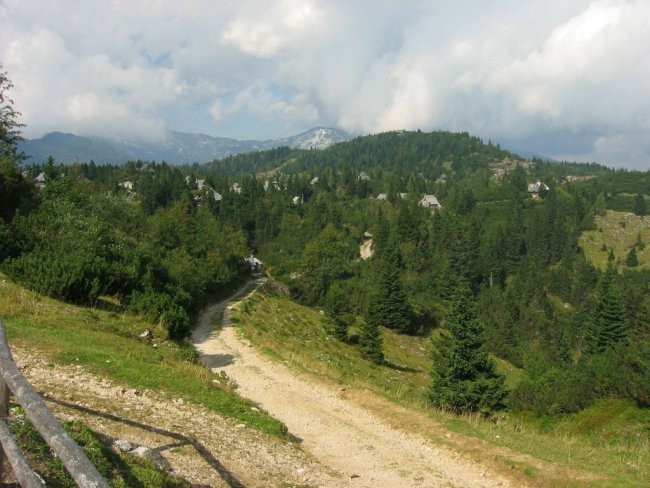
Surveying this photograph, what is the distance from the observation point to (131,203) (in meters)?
52.4

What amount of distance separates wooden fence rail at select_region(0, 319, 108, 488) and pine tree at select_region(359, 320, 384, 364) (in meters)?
42.6

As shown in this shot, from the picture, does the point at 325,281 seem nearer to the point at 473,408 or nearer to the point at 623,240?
the point at 473,408

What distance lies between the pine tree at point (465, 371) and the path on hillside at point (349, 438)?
8400 millimetres

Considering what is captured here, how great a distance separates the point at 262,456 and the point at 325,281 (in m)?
79.8

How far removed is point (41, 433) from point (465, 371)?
2531cm

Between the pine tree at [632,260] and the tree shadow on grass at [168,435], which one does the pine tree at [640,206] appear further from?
the tree shadow on grass at [168,435]

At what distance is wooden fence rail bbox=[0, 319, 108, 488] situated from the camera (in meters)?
3.20

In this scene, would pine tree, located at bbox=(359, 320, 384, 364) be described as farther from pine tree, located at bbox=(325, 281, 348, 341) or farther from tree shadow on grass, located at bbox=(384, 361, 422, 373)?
pine tree, located at bbox=(325, 281, 348, 341)

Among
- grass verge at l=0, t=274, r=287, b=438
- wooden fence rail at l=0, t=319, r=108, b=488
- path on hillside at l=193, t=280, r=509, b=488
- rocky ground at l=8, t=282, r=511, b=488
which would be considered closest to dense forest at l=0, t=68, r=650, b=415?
grass verge at l=0, t=274, r=287, b=438

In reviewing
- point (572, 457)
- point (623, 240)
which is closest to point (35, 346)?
point (572, 457)

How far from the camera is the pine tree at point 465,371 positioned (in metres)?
24.1

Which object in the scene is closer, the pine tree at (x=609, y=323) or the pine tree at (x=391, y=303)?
the pine tree at (x=609, y=323)

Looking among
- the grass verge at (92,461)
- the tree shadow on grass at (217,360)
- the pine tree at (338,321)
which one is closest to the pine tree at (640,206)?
the pine tree at (338,321)

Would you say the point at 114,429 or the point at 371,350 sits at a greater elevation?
the point at 114,429
